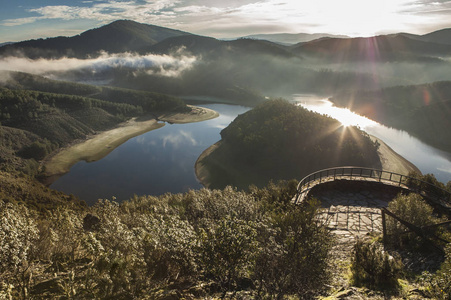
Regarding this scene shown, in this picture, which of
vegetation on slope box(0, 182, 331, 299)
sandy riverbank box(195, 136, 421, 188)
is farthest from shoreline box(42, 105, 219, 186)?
vegetation on slope box(0, 182, 331, 299)

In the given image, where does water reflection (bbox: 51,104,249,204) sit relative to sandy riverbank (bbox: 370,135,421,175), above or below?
below

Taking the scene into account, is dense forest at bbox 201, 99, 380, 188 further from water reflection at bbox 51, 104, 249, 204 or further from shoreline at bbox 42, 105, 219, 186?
shoreline at bbox 42, 105, 219, 186

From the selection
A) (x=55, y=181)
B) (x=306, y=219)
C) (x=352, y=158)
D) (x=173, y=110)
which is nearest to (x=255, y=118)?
(x=352, y=158)

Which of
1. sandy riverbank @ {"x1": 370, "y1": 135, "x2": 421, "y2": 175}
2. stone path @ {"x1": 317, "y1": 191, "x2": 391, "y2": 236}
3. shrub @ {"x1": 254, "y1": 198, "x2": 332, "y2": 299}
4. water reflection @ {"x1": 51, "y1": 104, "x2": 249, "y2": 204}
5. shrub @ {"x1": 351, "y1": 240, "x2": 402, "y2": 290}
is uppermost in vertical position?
shrub @ {"x1": 254, "y1": 198, "x2": 332, "y2": 299}

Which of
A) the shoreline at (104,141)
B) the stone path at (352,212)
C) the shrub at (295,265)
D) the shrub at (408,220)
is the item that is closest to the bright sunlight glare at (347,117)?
the shoreline at (104,141)

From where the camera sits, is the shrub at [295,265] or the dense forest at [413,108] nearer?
the shrub at [295,265]

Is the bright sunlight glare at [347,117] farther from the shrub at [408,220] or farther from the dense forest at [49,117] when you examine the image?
the shrub at [408,220]

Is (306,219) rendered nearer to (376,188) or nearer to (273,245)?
(273,245)
